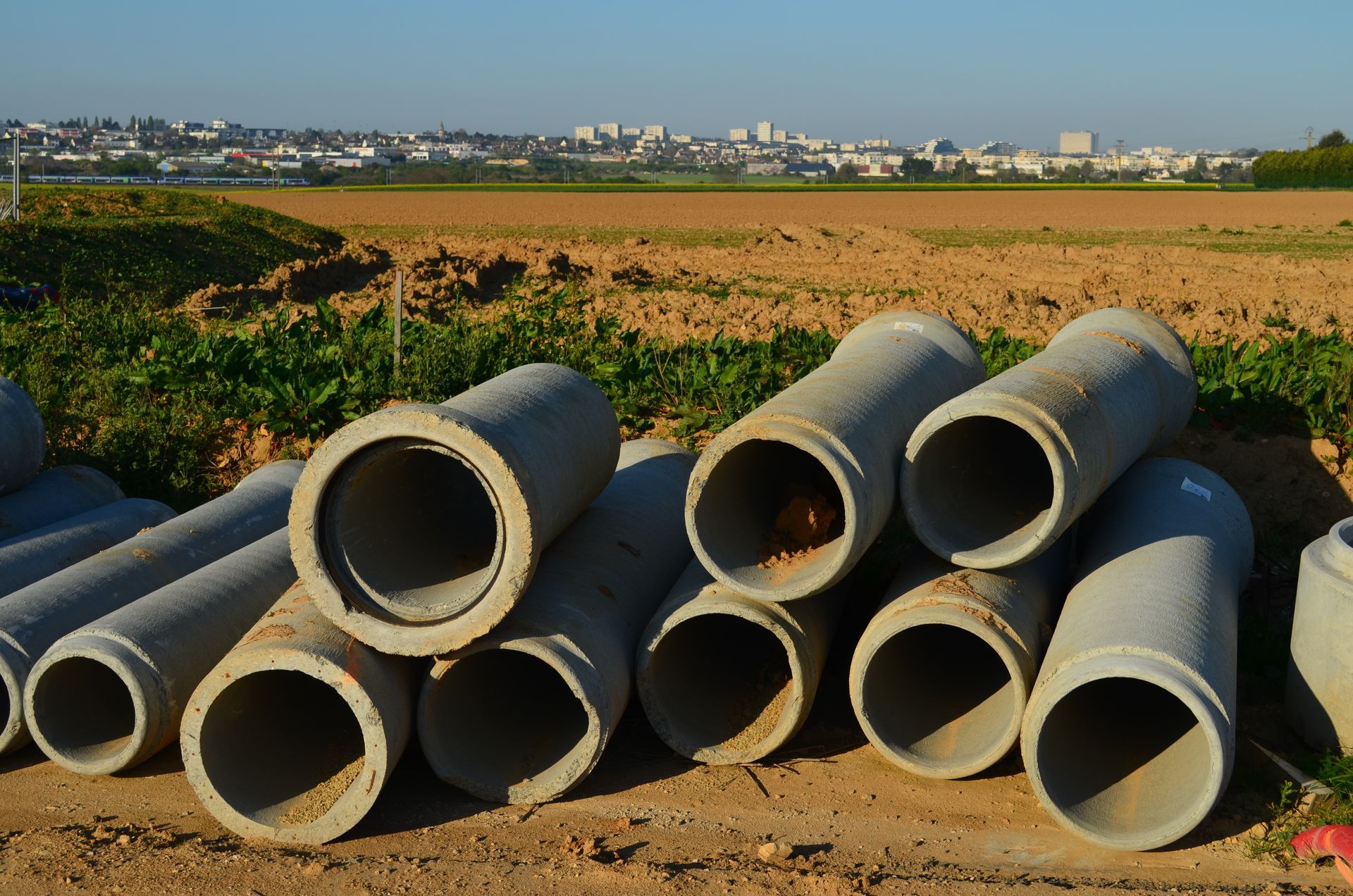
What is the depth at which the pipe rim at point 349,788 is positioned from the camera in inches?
182

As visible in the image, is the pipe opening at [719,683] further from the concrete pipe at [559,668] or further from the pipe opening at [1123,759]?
the pipe opening at [1123,759]

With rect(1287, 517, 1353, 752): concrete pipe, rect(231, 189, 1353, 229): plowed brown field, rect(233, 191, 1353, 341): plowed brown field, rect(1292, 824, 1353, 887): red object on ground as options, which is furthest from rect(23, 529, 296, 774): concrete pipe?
rect(231, 189, 1353, 229): plowed brown field

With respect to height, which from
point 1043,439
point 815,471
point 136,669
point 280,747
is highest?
point 1043,439

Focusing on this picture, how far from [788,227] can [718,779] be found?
24.9 meters

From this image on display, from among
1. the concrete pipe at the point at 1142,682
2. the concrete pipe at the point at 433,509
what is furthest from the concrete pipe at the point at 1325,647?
the concrete pipe at the point at 433,509

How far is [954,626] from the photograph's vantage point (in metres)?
5.05

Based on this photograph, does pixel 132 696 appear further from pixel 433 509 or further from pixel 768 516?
pixel 768 516

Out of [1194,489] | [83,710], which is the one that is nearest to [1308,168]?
[1194,489]

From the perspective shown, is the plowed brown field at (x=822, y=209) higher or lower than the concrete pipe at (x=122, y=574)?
higher

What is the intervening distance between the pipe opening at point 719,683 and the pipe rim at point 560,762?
0.44m

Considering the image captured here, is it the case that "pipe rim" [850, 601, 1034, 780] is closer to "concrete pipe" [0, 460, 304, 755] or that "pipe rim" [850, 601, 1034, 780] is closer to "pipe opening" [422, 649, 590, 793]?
"pipe opening" [422, 649, 590, 793]

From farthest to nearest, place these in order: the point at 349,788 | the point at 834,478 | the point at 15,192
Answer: the point at 15,192 → the point at 834,478 → the point at 349,788

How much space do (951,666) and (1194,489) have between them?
158 cm

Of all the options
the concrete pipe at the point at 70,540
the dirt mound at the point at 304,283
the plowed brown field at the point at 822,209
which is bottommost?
the concrete pipe at the point at 70,540
